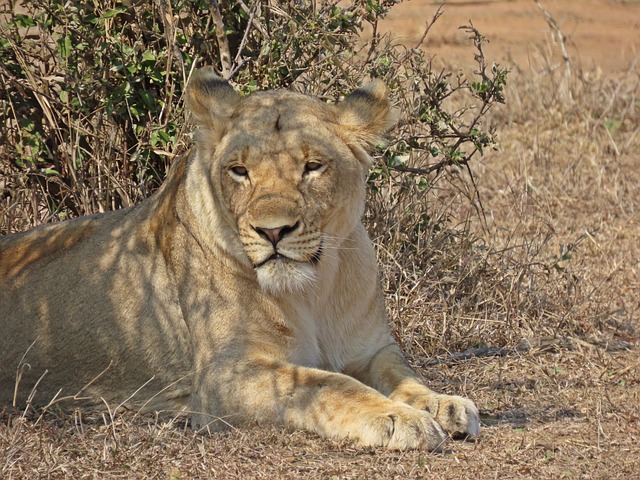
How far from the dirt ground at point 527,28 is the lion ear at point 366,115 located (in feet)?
Result: 25.1

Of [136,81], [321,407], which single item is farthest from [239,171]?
[136,81]

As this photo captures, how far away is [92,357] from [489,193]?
4.60 meters

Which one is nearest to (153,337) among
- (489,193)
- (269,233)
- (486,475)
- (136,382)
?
(136,382)

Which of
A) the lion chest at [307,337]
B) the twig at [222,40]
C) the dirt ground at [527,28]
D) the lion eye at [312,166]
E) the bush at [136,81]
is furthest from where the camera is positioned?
the dirt ground at [527,28]

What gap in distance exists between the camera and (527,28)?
50.0ft

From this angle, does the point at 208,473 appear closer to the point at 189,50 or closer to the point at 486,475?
the point at 486,475

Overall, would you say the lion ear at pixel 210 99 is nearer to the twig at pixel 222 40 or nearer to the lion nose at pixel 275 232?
the lion nose at pixel 275 232

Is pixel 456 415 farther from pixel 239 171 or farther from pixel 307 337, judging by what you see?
pixel 239 171

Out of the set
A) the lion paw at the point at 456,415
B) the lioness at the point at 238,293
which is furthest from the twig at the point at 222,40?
the lion paw at the point at 456,415

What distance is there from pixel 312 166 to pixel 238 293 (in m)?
0.58

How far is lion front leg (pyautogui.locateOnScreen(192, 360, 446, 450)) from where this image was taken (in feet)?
13.0

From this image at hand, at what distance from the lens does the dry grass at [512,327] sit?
3.81 meters

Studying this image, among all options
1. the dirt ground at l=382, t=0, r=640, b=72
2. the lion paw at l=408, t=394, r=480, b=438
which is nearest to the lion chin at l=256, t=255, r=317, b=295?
the lion paw at l=408, t=394, r=480, b=438

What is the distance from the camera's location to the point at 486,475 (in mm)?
3756
